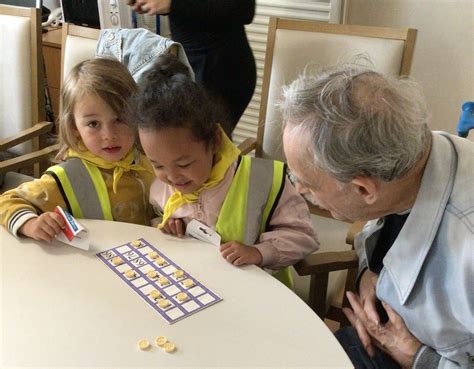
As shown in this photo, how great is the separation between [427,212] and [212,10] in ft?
3.41

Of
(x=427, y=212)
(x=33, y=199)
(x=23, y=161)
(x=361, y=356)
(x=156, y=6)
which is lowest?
(x=361, y=356)

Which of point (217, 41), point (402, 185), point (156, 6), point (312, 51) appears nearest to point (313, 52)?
point (312, 51)

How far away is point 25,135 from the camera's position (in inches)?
83.4

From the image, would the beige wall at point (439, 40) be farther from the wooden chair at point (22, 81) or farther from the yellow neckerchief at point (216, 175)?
the wooden chair at point (22, 81)

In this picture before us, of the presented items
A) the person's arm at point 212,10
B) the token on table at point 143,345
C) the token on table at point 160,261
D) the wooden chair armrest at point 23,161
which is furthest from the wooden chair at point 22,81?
the token on table at point 143,345

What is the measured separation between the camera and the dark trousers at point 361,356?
1210 millimetres

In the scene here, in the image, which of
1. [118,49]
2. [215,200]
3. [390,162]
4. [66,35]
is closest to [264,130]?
[118,49]

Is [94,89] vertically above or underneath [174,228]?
above

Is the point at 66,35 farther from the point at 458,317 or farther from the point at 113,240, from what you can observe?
the point at 458,317

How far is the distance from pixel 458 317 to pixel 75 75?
3.94 feet

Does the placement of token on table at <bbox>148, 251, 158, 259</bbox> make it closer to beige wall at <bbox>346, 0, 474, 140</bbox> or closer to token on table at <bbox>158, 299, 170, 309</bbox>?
token on table at <bbox>158, 299, 170, 309</bbox>

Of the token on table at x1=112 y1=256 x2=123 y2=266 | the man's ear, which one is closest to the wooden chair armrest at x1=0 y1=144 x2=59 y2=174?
the token on table at x1=112 y1=256 x2=123 y2=266

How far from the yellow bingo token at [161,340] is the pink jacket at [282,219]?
0.42 m

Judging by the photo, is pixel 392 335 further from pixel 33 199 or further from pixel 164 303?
pixel 33 199
